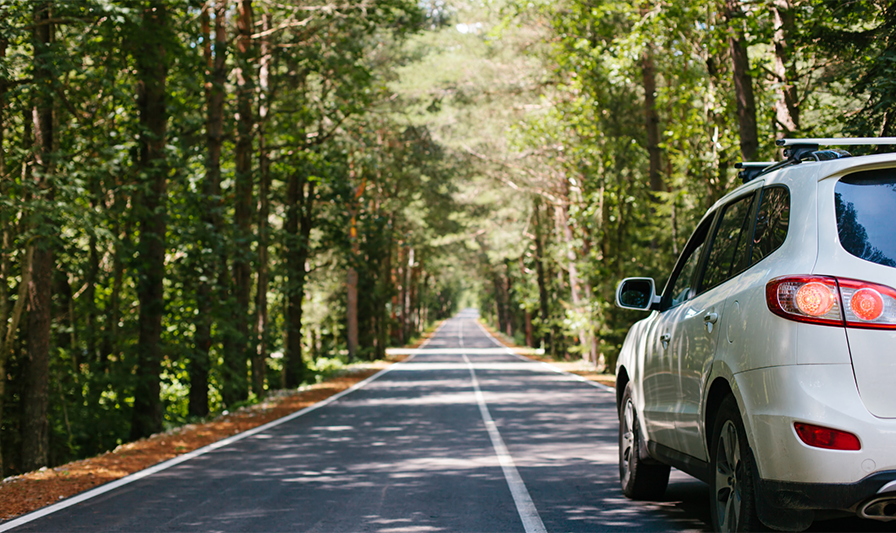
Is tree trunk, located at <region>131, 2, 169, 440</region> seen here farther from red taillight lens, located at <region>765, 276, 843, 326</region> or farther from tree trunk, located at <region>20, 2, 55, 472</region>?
red taillight lens, located at <region>765, 276, 843, 326</region>

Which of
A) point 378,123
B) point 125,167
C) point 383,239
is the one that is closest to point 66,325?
point 125,167

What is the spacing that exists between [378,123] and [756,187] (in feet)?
93.2

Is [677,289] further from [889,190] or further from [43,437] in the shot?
[43,437]

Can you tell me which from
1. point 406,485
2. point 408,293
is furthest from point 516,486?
point 408,293

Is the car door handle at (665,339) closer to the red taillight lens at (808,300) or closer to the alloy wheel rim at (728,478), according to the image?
the alloy wheel rim at (728,478)

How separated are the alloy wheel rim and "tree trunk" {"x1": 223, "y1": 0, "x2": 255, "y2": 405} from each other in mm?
13992

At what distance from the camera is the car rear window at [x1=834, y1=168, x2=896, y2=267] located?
3605 millimetres

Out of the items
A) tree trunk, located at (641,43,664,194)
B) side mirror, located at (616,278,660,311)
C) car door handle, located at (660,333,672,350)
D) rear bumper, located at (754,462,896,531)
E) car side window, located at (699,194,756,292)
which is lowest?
rear bumper, located at (754,462,896,531)

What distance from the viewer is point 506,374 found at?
27.5m

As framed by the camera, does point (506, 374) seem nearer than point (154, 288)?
No

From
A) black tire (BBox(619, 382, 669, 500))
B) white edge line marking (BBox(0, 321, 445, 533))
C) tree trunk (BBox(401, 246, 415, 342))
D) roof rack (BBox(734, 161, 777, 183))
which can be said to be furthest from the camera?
A: tree trunk (BBox(401, 246, 415, 342))

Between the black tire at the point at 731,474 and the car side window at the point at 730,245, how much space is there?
83cm

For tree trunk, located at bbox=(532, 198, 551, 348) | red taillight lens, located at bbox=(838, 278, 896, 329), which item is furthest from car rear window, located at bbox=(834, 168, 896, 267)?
tree trunk, located at bbox=(532, 198, 551, 348)

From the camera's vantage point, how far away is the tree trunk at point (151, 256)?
49.0ft
